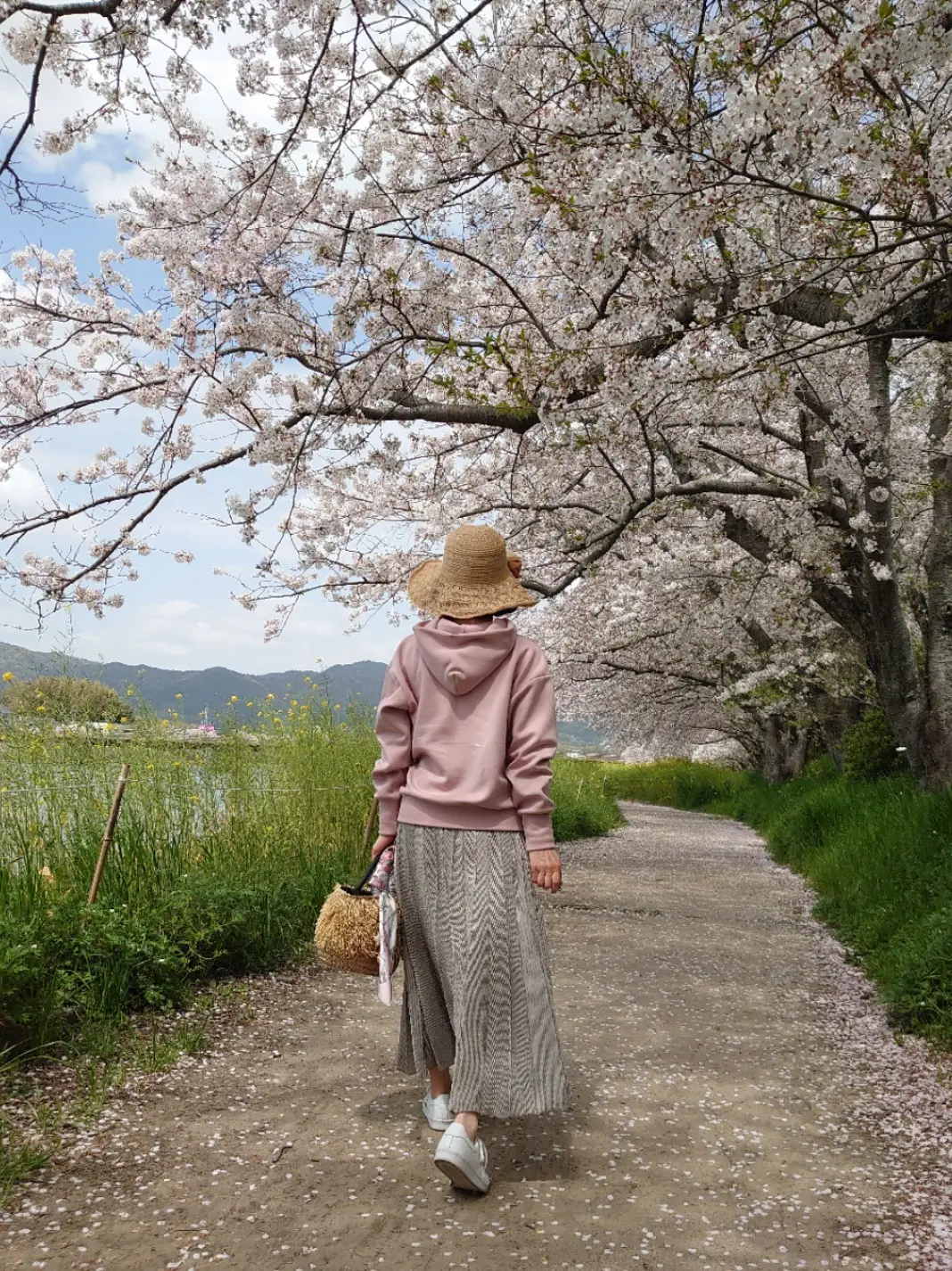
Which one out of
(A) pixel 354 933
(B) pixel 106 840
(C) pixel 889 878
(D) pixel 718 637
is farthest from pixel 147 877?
(D) pixel 718 637

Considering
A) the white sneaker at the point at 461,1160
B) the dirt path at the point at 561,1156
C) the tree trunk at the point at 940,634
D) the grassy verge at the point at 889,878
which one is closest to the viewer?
the dirt path at the point at 561,1156

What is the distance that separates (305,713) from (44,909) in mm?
4113

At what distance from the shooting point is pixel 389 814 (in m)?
3.10

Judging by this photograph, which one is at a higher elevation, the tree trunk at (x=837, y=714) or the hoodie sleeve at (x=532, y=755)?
the tree trunk at (x=837, y=714)

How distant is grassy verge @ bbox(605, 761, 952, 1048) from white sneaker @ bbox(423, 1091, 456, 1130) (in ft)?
7.43

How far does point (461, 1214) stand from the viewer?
262cm

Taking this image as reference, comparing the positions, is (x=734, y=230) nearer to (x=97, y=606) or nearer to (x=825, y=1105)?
(x=825, y=1105)

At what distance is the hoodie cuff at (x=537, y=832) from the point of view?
288cm

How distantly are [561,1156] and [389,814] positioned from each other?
3.88 feet

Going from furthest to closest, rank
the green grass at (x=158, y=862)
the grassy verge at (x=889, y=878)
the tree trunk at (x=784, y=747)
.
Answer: the tree trunk at (x=784, y=747) → the grassy verge at (x=889, y=878) → the green grass at (x=158, y=862)

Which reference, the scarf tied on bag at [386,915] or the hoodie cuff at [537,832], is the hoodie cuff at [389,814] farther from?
the hoodie cuff at [537,832]

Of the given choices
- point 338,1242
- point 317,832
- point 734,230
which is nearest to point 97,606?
point 317,832

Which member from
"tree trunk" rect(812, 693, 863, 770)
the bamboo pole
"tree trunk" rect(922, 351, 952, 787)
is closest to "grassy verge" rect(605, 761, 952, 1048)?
"tree trunk" rect(922, 351, 952, 787)

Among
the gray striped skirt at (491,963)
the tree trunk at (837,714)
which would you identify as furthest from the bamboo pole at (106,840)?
the tree trunk at (837,714)
